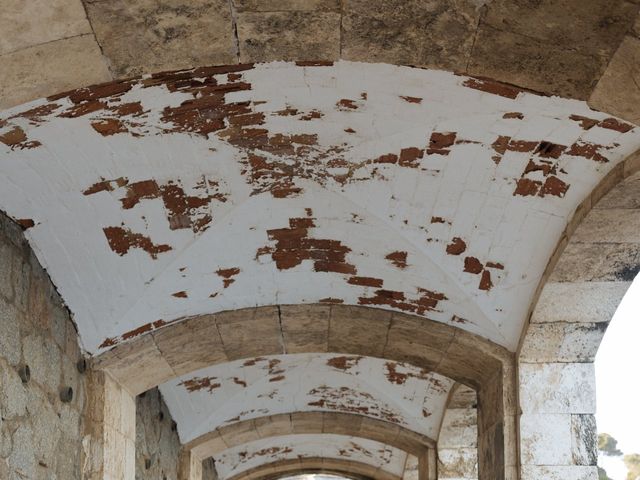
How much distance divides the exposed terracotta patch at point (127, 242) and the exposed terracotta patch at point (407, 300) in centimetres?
128

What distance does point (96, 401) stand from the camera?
491cm

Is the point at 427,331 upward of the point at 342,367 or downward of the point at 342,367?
downward

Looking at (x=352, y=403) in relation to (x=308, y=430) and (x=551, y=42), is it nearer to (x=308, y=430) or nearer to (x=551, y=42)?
(x=308, y=430)

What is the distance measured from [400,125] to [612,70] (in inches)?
57.5

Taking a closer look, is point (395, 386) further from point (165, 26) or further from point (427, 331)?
point (165, 26)

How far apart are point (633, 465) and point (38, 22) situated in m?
25.5

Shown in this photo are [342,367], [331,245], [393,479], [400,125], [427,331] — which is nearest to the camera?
[400,125]

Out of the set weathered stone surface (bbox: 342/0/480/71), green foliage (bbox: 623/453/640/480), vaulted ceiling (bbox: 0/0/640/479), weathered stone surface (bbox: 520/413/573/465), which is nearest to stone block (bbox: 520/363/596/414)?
weathered stone surface (bbox: 520/413/573/465)

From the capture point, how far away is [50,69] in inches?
98.0

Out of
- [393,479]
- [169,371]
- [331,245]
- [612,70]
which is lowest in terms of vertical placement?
[612,70]

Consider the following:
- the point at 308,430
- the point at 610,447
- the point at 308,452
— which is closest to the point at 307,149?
the point at 308,430

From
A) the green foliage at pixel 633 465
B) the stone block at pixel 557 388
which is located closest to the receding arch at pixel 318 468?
the stone block at pixel 557 388

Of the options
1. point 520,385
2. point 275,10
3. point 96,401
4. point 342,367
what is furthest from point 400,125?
point 342,367

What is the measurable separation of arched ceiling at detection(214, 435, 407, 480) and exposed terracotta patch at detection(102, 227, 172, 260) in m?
6.07
